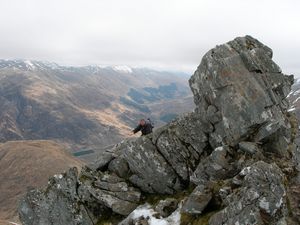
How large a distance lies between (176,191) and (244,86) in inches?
456

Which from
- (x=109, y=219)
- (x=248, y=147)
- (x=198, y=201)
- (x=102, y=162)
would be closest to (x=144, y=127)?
(x=102, y=162)

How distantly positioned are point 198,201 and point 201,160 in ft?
24.1

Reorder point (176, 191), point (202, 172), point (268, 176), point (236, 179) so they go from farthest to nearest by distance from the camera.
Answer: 1. point (176, 191)
2. point (202, 172)
3. point (236, 179)
4. point (268, 176)

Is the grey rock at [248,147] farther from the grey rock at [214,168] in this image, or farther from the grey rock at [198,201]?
the grey rock at [198,201]

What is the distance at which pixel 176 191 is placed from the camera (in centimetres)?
A: 3653

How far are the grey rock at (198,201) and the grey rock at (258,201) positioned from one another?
7.69 ft

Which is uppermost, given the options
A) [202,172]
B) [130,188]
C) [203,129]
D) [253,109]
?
[253,109]

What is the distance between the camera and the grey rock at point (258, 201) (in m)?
25.1

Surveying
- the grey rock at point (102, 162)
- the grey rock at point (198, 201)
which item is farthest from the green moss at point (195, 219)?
the grey rock at point (102, 162)

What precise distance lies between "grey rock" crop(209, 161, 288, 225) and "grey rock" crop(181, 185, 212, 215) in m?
2.34

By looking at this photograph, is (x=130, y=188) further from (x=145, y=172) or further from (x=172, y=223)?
(x=172, y=223)

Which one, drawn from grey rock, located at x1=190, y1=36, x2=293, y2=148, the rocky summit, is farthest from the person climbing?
grey rock, located at x1=190, y1=36, x2=293, y2=148

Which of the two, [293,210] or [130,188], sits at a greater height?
[293,210]

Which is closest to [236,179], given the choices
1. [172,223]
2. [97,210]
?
[172,223]
